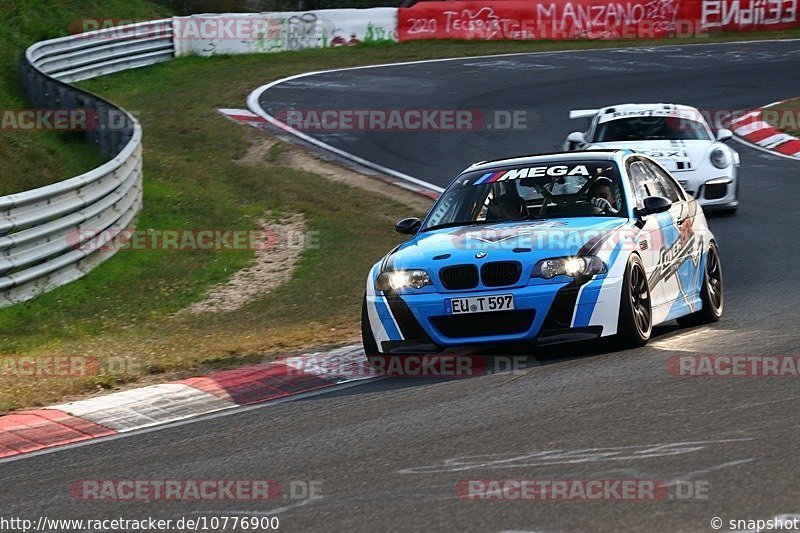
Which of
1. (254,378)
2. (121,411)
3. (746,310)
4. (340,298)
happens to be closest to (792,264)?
(746,310)

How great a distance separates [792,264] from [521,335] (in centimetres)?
524

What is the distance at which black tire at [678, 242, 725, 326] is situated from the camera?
31.5ft

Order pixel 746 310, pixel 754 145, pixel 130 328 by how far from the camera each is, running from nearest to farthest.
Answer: pixel 746 310
pixel 130 328
pixel 754 145

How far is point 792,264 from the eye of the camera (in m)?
12.2

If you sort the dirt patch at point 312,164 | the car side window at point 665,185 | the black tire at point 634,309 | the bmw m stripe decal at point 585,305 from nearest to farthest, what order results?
the bmw m stripe decal at point 585,305
the black tire at point 634,309
the car side window at point 665,185
the dirt patch at point 312,164

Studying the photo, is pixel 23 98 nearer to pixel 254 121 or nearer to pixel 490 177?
pixel 254 121

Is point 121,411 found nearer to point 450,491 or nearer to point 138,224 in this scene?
point 450,491

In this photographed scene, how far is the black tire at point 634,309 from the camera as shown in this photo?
8008 millimetres

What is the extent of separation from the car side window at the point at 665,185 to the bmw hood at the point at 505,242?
1.14m

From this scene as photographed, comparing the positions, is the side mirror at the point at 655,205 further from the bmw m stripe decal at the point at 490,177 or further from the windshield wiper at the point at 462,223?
the bmw m stripe decal at the point at 490,177

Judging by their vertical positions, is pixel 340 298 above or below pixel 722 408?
below
